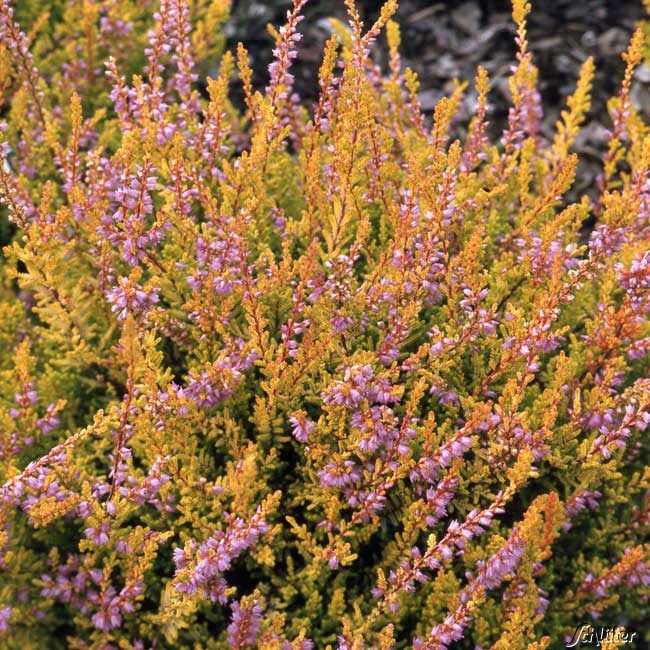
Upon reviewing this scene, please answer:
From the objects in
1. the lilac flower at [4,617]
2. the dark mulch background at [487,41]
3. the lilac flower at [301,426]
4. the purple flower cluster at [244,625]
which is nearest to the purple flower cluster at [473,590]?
the purple flower cluster at [244,625]

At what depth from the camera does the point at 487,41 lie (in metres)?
4.88

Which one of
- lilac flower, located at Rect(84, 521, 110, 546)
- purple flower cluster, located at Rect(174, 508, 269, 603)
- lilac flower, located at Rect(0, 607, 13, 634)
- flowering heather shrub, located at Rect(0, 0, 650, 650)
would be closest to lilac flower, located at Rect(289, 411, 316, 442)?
flowering heather shrub, located at Rect(0, 0, 650, 650)

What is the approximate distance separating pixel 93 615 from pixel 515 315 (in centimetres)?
124

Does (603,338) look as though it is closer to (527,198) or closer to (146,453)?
(527,198)

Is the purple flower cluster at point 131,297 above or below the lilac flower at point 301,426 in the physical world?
above

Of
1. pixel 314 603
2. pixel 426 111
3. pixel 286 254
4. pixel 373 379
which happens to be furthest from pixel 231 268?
pixel 426 111

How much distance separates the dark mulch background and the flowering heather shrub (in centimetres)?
225

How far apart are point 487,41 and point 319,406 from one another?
3.36m

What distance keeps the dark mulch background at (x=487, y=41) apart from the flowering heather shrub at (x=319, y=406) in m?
2.25

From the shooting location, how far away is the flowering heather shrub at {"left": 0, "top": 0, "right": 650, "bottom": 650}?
192 centimetres

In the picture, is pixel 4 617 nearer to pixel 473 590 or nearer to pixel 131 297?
pixel 131 297

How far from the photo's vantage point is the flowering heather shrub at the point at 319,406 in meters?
1.92

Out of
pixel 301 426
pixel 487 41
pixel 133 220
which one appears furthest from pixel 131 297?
pixel 487 41

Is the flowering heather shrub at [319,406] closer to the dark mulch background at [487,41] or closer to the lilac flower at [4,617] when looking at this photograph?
the lilac flower at [4,617]
